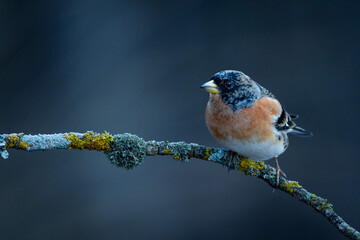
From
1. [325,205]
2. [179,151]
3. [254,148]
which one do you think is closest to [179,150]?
[179,151]

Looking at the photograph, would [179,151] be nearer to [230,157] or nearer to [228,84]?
[230,157]

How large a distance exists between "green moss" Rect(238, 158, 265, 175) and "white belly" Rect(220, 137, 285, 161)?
0.04m

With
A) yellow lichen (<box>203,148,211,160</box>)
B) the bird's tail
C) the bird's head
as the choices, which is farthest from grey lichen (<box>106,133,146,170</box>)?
the bird's tail

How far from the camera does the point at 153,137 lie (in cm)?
272

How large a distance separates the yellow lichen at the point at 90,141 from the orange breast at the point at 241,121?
519 mm

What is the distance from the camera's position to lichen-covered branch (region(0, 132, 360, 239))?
1.16 meters

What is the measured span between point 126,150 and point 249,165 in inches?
20.1

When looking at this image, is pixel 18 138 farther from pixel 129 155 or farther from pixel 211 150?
pixel 211 150

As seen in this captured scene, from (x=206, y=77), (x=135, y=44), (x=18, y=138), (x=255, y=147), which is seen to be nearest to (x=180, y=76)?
(x=206, y=77)

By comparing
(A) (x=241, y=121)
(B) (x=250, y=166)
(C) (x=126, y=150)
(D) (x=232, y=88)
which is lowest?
(C) (x=126, y=150)

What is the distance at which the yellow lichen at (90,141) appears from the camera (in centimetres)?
124

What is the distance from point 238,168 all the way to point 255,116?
0.85 feet

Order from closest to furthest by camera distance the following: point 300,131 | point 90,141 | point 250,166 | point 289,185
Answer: point 90,141 < point 289,185 < point 250,166 < point 300,131

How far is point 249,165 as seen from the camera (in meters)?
1.54
